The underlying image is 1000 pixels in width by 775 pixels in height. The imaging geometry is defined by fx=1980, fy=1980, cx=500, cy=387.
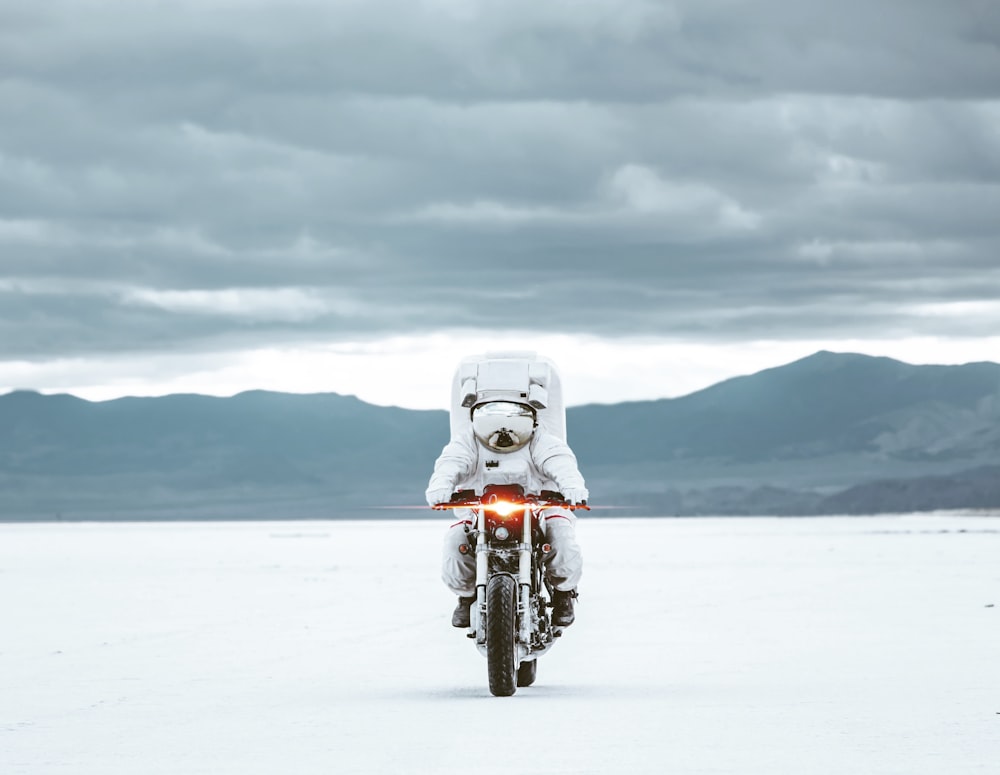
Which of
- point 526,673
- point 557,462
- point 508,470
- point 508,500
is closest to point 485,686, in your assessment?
point 526,673

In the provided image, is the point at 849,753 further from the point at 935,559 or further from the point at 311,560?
the point at 311,560

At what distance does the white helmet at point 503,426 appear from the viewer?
53.9 feet

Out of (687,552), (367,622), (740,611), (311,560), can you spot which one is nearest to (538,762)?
(367,622)

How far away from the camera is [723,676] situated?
1717cm

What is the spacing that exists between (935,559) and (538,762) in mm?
39930

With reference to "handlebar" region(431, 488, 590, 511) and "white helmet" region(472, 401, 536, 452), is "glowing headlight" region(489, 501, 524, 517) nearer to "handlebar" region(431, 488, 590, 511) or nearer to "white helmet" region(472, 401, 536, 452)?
"handlebar" region(431, 488, 590, 511)

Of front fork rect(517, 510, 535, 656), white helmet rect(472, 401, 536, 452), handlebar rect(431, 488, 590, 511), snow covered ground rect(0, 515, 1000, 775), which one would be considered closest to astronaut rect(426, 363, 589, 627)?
white helmet rect(472, 401, 536, 452)

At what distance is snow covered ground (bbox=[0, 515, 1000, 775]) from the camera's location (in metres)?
11.7

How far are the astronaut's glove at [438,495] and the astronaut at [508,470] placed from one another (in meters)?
0.08

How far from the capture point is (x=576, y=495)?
52.5 ft

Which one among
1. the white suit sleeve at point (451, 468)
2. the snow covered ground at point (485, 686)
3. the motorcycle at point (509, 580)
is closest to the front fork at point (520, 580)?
the motorcycle at point (509, 580)

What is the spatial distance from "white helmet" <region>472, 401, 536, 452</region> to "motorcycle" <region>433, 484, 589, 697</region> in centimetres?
37

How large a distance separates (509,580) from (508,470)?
1147 millimetres

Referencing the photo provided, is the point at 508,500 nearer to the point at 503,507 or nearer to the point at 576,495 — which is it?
the point at 503,507
